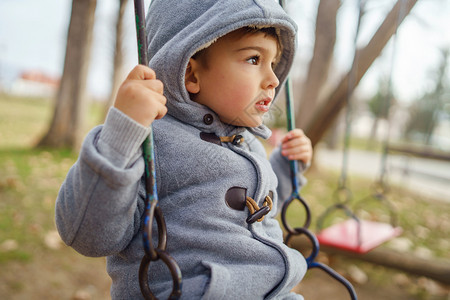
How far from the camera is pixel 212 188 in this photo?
107cm

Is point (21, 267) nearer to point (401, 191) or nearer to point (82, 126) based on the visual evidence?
point (82, 126)

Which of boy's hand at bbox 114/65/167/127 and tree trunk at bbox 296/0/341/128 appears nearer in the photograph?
boy's hand at bbox 114/65/167/127

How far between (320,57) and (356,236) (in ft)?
15.8

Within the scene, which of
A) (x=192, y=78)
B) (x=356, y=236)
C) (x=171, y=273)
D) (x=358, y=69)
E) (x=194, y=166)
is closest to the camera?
(x=171, y=273)

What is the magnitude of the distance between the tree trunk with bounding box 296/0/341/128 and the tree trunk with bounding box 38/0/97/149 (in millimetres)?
4011

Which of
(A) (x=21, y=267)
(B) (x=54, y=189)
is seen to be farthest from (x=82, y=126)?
(A) (x=21, y=267)

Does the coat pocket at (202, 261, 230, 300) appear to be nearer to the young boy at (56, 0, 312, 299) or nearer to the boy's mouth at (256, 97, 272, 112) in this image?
the young boy at (56, 0, 312, 299)

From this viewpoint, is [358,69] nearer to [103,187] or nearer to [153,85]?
[153,85]

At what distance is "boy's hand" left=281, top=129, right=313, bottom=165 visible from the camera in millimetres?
1576

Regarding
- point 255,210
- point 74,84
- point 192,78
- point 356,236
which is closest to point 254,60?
point 192,78

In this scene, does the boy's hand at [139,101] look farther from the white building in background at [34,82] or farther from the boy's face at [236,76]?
the white building in background at [34,82]

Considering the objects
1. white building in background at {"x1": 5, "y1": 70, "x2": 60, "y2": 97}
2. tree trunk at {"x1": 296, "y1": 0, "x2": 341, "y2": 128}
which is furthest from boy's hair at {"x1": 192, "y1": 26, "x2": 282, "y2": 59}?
white building in background at {"x1": 5, "y1": 70, "x2": 60, "y2": 97}

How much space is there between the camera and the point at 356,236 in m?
2.42

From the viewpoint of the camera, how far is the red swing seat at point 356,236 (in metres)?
2.21
